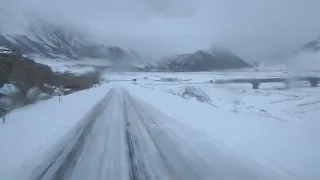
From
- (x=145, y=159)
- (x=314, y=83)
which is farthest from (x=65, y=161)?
(x=314, y=83)

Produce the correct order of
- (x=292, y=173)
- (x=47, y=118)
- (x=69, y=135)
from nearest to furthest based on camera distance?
(x=292, y=173) → (x=69, y=135) → (x=47, y=118)

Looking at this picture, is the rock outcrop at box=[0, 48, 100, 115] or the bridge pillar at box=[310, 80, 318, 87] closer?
the bridge pillar at box=[310, 80, 318, 87]

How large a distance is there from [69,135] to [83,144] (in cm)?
241

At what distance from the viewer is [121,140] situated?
41.9 feet

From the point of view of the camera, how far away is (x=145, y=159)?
9.69 meters

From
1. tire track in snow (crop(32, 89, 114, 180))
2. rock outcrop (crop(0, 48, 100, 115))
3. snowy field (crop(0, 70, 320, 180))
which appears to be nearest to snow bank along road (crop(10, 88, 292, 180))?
tire track in snow (crop(32, 89, 114, 180))

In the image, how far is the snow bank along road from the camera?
8.04 meters

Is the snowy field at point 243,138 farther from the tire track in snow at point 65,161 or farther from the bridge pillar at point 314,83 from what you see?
the tire track in snow at point 65,161

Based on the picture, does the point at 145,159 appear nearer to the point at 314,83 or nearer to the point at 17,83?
the point at 314,83

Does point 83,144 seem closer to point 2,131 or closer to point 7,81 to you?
point 2,131

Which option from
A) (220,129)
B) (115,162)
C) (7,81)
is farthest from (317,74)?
(7,81)

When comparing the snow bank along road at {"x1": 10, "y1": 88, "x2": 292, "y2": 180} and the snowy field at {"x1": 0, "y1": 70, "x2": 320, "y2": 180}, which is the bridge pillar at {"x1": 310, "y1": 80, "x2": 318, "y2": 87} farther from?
the snow bank along road at {"x1": 10, "y1": 88, "x2": 292, "y2": 180}

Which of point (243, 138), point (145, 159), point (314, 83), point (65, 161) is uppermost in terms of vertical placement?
point (314, 83)

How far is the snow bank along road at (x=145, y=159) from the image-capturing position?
8039 millimetres
